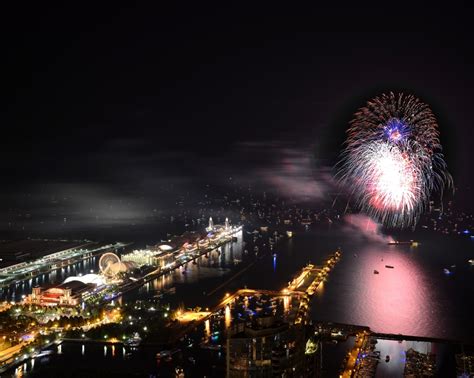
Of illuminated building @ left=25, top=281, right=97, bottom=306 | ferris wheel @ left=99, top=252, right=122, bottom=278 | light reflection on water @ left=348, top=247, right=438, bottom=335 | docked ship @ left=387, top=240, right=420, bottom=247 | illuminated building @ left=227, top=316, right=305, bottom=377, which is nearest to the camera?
illuminated building @ left=227, top=316, right=305, bottom=377

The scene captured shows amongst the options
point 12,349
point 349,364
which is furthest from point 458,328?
point 12,349

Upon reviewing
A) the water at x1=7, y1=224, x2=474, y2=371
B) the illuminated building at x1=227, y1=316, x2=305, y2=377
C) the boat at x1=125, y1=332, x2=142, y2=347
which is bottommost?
the water at x1=7, y1=224, x2=474, y2=371

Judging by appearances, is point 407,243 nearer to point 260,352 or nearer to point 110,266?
point 110,266

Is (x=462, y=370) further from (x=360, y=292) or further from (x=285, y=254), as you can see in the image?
(x=285, y=254)

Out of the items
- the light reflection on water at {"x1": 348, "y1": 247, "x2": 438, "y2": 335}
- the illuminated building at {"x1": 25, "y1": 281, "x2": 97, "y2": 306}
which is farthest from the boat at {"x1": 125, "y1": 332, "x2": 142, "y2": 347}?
the light reflection on water at {"x1": 348, "y1": 247, "x2": 438, "y2": 335}

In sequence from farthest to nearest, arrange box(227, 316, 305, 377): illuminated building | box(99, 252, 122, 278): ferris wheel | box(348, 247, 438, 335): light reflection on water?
1. box(99, 252, 122, 278): ferris wheel
2. box(348, 247, 438, 335): light reflection on water
3. box(227, 316, 305, 377): illuminated building

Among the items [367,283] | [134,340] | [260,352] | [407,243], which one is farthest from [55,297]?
[407,243]

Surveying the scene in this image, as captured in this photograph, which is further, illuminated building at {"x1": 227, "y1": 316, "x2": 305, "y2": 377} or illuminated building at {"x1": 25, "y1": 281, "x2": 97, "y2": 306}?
illuminated building at {"x1": 25, "y1": 281, "x2": 97, "y2": 306}

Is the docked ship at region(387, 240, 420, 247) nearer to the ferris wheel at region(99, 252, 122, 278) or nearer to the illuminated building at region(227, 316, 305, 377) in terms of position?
the ferris wheel at region(99, 252, 122, 278)
